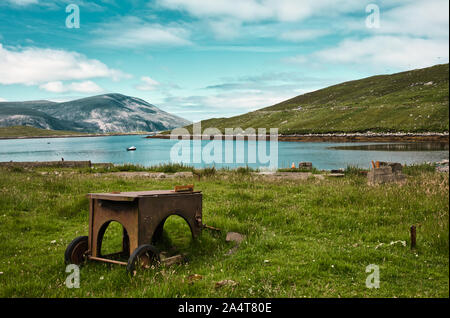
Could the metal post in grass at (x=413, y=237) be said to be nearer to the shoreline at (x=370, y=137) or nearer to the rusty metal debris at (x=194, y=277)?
the rusty metal debris at (x=194, y=277)

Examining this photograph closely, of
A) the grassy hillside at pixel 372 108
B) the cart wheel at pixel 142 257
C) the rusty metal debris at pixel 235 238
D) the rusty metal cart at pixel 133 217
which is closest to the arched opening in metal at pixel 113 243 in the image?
the rusty metal cart at pixel 133 217

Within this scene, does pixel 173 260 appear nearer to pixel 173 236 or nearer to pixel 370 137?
pixel 173 236

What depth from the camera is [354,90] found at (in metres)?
164

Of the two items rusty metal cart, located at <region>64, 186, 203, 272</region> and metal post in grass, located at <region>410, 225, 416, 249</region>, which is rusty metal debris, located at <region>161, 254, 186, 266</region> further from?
metal post in grass, located at <region>410, 225, 416, 249</region>

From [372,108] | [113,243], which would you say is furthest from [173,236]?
[372,108]

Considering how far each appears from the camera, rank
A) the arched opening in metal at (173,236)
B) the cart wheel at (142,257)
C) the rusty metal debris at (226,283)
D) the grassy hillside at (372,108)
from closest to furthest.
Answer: the rusty metal debris at (226,283)
the cart wheel at (142,257)
the arched opening in metal at (173,236)
the grassy hillside at (372,108)

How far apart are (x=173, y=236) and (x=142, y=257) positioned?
2.69m

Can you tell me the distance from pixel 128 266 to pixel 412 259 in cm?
524

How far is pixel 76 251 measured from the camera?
7.00 meters

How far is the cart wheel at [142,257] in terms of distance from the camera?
5.92m

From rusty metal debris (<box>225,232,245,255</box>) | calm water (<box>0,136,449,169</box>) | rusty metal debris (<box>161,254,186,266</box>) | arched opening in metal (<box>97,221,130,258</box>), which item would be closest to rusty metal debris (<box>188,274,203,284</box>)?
rusty metal debris (<box>161,254,186,266</box>)

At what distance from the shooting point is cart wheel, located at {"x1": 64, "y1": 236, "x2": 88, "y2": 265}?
6.87 m

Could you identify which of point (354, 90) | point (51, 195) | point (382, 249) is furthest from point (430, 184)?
point (354, 90)

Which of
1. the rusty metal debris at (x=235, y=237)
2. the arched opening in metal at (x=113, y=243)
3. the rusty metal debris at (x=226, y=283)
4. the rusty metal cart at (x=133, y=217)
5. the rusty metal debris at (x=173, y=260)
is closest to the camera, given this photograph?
the rusty metal debris at (x=226, y=283)
